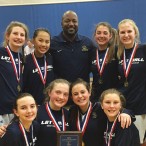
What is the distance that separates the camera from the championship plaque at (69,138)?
10.2 feet

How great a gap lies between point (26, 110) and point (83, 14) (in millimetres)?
4111

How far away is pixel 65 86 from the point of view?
3545 mm

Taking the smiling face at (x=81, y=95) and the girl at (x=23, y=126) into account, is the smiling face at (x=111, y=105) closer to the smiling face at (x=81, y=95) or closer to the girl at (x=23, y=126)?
the smiling face at (x=81, y=95)

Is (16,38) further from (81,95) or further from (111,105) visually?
(111,105)

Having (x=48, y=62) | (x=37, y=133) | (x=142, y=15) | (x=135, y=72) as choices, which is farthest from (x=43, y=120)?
(x=142, y=15)

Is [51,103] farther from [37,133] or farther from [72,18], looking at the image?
[72,18]

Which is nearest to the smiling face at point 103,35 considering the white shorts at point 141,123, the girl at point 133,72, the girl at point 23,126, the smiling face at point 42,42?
the girl at point 133,72

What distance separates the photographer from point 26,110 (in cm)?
329

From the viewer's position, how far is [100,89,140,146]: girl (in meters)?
3.24

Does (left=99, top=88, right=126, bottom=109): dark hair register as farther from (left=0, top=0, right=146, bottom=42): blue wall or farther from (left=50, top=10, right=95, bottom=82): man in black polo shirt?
(left=0, top=0, right=146, bottom=42): blue wall

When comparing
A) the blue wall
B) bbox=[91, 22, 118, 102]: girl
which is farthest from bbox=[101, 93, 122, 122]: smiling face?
the blue wall

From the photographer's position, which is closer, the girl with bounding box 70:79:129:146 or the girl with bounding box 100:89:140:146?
the girl with bounding box 100:89:140:146

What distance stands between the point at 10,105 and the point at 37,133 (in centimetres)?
59

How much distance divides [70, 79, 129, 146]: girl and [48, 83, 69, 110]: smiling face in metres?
0.09
